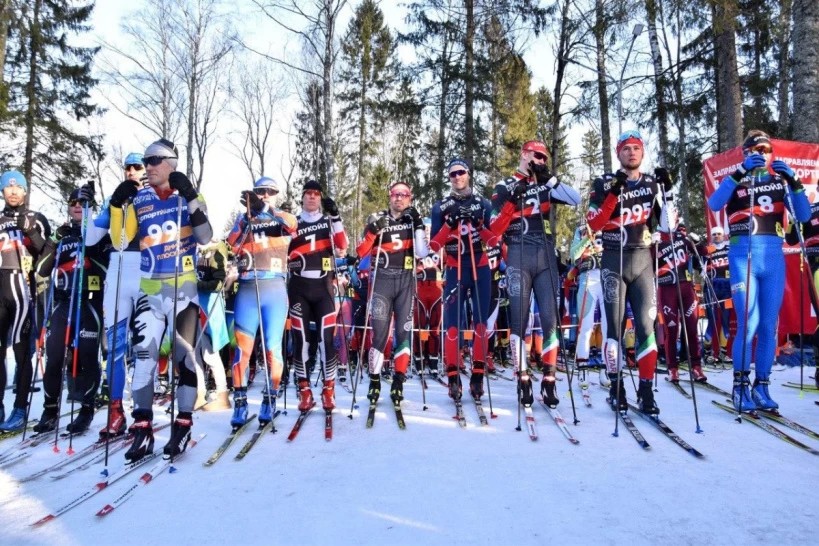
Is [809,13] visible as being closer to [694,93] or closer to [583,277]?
[583,277]

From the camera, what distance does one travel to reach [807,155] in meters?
9.22

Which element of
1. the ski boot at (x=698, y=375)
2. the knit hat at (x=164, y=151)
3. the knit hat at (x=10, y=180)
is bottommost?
the ski boot at (x=698, y=375)

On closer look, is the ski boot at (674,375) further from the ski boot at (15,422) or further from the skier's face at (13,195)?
the skier's face at (13,195)

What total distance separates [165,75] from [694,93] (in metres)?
19.4

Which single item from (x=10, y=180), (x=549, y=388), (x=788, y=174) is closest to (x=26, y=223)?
(x=10, y=180)

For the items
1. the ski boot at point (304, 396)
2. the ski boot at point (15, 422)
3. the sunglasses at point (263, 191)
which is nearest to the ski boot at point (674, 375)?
the ski boot at point (304, 396)

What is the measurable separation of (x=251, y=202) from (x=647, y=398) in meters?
4.03

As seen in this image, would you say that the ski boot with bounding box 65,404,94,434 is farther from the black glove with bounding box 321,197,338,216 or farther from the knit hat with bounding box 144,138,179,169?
the black glove with bounding box 321,197,338,216

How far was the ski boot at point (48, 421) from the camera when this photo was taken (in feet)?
16.1

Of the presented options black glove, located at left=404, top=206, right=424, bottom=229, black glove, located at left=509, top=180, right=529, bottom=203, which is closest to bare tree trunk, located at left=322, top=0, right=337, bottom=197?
black glove, located at left=404, top=206, right=424, bottom=229

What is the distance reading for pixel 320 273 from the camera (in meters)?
5.53

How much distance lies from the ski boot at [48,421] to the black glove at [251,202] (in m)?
2.64

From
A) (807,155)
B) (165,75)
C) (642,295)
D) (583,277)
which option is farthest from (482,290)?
(165,75)

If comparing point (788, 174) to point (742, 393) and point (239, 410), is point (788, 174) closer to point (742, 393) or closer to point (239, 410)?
point (742, 393)
